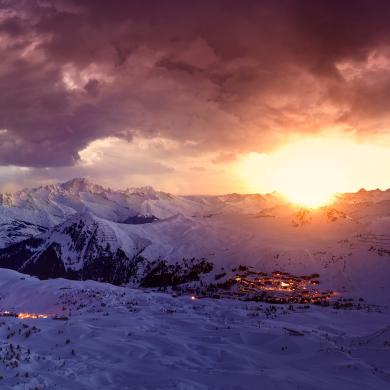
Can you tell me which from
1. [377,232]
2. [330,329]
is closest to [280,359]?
[330,329]

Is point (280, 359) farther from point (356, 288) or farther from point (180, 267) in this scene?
point (180, 267)

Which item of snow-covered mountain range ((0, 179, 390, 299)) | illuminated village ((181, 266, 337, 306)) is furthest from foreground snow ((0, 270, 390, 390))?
snow-covered mountain range ((0, 179, 390, 299))

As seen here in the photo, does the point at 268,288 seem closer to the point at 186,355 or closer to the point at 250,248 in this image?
the point at 250,248

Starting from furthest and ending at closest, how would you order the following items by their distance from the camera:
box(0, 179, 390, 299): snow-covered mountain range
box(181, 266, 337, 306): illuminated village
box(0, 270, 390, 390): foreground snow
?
1. box(0, 179, 390, 299): snow-covered mountain range
2. box(181, 266, 337, 306): illuminated village
3. box(0, 270, 390, 390): foreground snow

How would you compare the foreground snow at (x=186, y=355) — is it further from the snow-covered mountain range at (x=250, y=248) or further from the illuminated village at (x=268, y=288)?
the snow-covered mountain range at (x=250, y=248)

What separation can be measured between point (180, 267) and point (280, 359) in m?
86.6

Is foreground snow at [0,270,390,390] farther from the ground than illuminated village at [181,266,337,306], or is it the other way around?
foreground snow at [0,270,390,390]

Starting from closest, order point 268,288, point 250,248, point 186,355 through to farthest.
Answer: point 186,355
point 268,288
point 250,248

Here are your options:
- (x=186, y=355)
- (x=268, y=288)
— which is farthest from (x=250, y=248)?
(x=186, y=355)

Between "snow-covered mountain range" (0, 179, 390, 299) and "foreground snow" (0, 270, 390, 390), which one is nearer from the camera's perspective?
"foreground snow" (0, 270, 390, 390)

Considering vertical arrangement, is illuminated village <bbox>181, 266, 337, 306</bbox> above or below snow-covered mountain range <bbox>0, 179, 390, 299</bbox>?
below

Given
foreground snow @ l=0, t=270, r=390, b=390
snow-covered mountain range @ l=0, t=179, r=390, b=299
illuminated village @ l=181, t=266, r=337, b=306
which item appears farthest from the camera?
snow-covered mountain range @ l=0, t=179, r=390, b=299

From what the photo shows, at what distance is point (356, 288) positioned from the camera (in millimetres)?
63906

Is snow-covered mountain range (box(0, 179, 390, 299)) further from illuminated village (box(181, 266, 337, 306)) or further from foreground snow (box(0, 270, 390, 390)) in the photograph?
foreground snow (box(0, 270, 390, 390))
